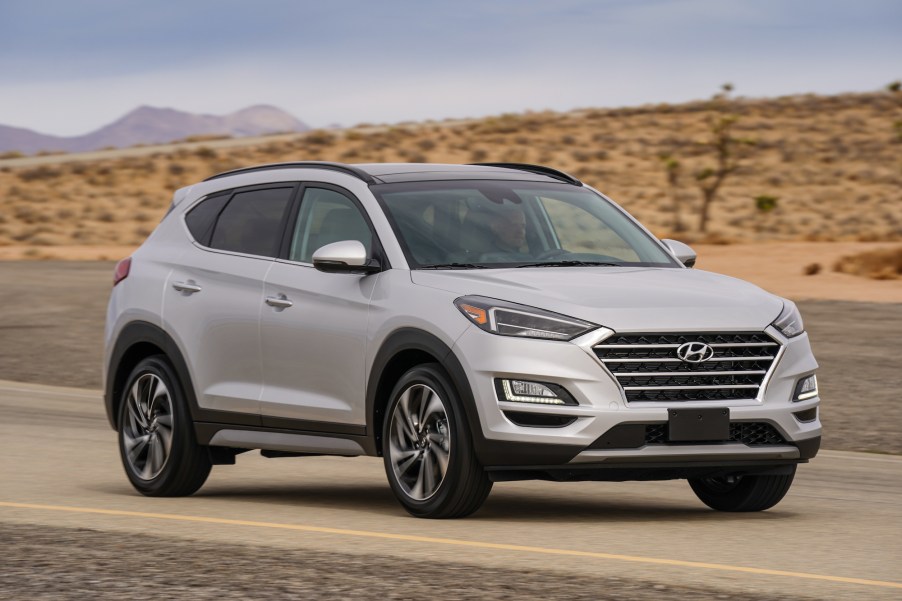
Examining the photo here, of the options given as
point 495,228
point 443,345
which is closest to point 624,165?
point 495,228

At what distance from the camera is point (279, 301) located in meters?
9.79

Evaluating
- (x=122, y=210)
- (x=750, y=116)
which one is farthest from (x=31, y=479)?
(x=750, y=116)

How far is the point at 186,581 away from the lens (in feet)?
23.1

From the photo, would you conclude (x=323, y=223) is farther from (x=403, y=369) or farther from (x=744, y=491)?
(x=744, y=491)

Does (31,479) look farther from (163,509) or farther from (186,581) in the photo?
(186,581)

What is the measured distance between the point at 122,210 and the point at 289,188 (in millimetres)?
49885

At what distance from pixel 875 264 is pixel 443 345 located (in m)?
24.9

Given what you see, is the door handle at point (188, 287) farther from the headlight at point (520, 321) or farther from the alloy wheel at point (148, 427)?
the headlight at point (520, 321)

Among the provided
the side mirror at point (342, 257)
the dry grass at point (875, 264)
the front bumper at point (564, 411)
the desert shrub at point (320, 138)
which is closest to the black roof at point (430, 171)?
the side mirror at point (342, 257)

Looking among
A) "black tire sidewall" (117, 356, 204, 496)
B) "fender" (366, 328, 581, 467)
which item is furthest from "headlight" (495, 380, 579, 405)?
"black tire sidewall" (117, 356, 204, 496)

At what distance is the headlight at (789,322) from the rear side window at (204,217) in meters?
3.67

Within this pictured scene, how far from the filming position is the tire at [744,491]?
9.61 m

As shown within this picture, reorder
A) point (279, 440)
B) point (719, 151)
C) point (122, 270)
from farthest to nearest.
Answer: point (719, 151) < point (122, 270) < point (279, 440)

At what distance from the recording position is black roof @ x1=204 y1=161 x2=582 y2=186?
996cm
